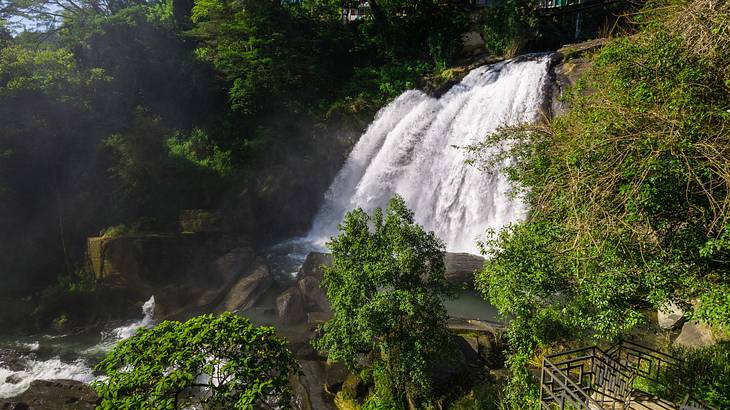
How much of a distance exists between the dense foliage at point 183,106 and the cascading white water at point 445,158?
1871mm

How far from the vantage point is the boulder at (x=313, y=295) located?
57.6ft

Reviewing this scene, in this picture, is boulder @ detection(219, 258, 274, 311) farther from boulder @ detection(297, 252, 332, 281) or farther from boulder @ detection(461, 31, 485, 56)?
boulder @ detection(461, 31, 485, 56)

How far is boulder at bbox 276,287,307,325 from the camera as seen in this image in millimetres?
17078

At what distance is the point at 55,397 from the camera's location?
12734 mm

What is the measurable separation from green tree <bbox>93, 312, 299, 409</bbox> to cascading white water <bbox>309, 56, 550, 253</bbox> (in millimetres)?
13591

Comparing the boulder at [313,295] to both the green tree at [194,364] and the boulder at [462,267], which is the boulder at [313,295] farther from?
the green tree at [194,364]

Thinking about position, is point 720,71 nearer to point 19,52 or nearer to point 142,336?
point 142,336

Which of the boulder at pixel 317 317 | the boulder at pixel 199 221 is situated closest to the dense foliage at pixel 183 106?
the boulder at pixel 199 221

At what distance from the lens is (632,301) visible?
25.8ft

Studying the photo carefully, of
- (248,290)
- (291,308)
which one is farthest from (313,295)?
(248,290)

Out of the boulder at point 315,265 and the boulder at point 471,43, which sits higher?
the boulder at point 471,43

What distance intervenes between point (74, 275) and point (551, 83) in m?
25.6

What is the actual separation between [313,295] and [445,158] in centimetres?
1016

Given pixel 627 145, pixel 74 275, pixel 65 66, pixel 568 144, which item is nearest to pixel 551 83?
pixel 568 144
